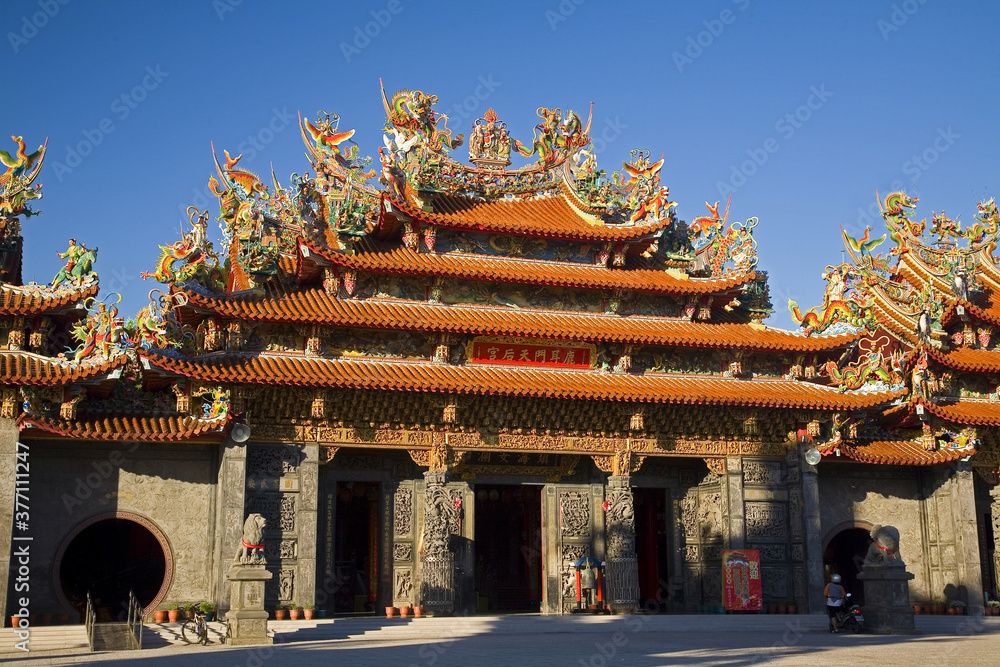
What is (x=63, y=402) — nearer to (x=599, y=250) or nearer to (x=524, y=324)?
(x=524, y=324)

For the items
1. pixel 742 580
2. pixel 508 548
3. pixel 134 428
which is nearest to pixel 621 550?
pixel 742 580

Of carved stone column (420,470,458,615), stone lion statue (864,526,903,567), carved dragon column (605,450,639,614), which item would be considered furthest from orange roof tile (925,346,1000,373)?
carved stone column (420,470,458,615)

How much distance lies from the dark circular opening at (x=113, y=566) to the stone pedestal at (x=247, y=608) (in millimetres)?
5950

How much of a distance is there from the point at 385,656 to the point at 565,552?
9.80 m

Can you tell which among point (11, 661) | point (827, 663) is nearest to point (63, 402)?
point (11, 661)

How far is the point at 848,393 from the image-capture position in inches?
1004

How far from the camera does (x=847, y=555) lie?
28672mm

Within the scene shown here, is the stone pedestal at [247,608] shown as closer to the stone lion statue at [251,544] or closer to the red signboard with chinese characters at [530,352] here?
the stone lion statue at [251,544]

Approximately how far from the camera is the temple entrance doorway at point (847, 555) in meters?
28.7

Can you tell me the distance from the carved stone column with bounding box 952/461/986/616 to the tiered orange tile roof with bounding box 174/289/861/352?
15.4ft

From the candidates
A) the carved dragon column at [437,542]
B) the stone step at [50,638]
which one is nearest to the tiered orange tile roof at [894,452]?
the carved dragon column at [437,542]

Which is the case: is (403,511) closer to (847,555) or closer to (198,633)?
(198,633)

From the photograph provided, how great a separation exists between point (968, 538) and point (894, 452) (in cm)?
277

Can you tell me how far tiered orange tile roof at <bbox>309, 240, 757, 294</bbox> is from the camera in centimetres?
2398
